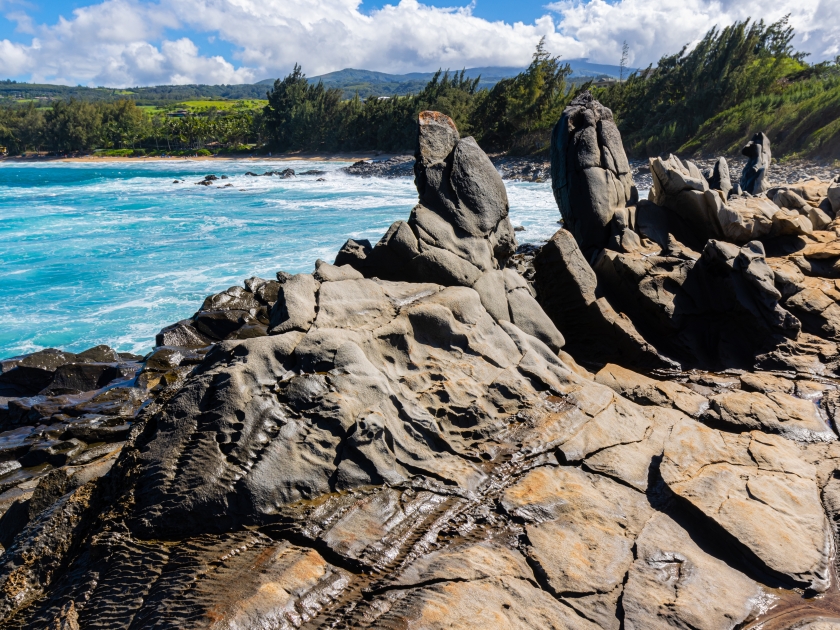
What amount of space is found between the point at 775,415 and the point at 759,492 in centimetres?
235

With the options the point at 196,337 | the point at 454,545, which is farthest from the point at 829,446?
the point at 196,337

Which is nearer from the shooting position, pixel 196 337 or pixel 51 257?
pixel 196 337

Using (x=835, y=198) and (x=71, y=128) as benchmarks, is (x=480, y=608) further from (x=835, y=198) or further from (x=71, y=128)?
(x=71, y=128)

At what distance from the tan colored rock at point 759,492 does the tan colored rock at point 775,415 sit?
19.0 inches

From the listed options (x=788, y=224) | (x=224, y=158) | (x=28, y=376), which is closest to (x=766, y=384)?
(x=788, y=224)

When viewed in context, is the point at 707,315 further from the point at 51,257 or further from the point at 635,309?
the point at 51,257

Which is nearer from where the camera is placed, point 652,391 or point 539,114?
point 652,391

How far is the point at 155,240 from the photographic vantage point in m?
28.6

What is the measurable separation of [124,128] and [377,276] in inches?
4003

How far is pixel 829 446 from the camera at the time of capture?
7.05 metres

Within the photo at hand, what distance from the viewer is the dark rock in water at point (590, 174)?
11773mm

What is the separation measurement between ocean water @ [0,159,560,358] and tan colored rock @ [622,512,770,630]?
1437 centimetres

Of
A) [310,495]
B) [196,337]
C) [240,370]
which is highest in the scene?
[240,370]

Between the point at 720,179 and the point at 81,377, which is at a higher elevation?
the point at 720,179
